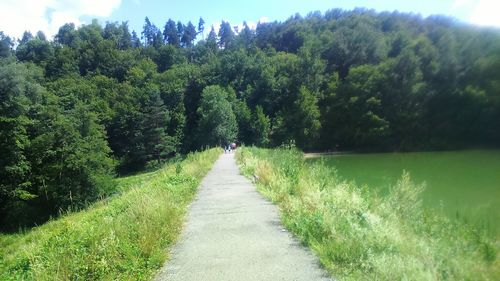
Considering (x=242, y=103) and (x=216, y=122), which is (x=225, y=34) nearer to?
(x=242, y=103)

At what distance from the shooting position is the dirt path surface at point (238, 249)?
19.2 feet

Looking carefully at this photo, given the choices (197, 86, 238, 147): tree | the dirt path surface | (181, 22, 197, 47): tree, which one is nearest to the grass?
the dirt path surface

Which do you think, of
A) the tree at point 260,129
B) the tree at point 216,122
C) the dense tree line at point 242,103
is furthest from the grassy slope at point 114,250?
the tree at point 260,129

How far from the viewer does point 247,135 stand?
73750 millimetres

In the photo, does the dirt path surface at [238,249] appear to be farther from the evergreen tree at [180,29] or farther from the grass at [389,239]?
the evergreen tree at [180,29]

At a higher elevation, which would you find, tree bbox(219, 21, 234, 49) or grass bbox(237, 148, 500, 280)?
tree bbox(219, 21, 234, 49)

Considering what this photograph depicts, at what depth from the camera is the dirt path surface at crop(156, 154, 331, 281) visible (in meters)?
5.85

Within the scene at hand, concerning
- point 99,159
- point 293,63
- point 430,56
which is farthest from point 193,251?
point 293,63

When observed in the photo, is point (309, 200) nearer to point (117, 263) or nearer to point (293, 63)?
point (117, 263)

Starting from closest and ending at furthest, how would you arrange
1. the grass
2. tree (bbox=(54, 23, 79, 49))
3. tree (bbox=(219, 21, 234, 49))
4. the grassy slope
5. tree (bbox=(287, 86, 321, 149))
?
the grass → the grassy slope → tree (bbox=(287, 86, 321, 149)) → tree (bbox=(54, 23, 79, 49)) → tree (bbox=(219, 21, 234, 49))

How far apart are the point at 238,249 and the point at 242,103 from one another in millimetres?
71071

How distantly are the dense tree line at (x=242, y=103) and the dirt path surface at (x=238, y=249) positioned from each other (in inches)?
1223

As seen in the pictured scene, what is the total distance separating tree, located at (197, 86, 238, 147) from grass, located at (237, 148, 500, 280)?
5647cm

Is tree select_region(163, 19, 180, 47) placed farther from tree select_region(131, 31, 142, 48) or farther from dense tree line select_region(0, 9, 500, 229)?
dense tree line select_region(0, 9, 500, 229)
